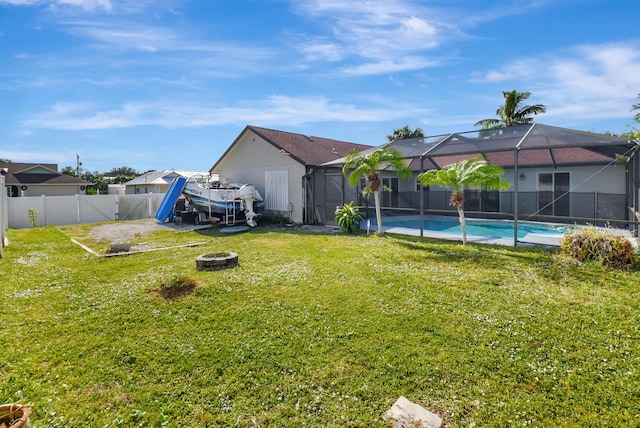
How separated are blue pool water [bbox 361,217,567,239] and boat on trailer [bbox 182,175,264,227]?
5069 millimetres

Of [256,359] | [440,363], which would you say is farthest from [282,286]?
[440,363]

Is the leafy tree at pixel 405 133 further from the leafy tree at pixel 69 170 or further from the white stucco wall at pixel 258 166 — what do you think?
the leafy tree at pixel 69 170

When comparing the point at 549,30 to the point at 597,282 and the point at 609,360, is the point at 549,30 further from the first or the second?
the point at 609,360

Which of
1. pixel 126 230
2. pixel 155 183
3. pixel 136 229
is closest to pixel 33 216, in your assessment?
pixel 126 230

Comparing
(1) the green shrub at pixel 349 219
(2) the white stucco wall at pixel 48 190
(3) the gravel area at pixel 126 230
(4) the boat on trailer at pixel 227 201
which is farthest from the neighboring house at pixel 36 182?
(1) the green shrub at pixel 349 219

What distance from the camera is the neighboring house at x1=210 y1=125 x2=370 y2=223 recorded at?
15.2 metres

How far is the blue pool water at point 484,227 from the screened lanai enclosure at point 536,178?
56 centimetres

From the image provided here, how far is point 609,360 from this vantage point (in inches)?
142

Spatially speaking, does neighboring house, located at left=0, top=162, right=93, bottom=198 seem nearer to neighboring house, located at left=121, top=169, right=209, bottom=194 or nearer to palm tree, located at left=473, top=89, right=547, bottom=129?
neighboring house, located at left=121, top=169, right=209, bottom=194

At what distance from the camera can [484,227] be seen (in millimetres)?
14977

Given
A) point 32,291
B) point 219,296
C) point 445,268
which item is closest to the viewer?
point 219,296

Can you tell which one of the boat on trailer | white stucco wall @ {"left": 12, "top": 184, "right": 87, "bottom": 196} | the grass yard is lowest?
the grass yard

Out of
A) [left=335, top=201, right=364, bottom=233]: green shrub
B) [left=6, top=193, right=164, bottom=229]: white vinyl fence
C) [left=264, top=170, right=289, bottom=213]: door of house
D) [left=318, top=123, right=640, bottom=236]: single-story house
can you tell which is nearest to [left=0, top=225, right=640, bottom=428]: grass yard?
[left=318, top=123, right=640, bottom=236]: single-story house

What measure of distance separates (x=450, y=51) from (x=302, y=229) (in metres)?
8.28
